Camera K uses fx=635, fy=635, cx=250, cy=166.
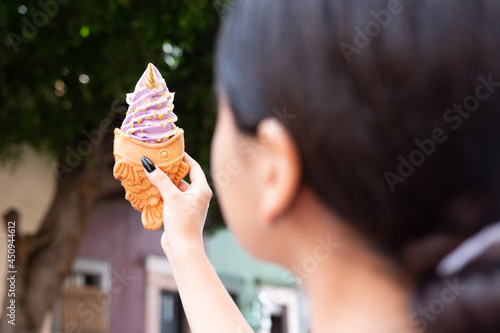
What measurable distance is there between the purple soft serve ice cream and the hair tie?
1.26m

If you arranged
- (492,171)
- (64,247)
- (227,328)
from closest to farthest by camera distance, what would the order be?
(492,171) → (227,328) → (64,247)

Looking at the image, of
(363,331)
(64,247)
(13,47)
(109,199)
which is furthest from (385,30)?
(109,199)

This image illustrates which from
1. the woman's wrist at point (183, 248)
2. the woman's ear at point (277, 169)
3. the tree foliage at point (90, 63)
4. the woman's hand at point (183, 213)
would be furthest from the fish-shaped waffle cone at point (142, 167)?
the tree foliage at point (90, 63)

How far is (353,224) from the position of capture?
2.66 feet

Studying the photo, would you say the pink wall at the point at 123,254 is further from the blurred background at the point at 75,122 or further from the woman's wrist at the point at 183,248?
the woman's wrist at the point at 183,248

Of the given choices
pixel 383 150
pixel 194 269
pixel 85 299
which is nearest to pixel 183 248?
pixel 194 269

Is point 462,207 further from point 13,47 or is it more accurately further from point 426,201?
point 13,47

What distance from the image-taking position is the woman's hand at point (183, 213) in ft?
4.13

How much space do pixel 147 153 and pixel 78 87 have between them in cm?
600

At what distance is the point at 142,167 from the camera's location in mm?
1815

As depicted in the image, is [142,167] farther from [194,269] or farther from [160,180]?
[194,269]

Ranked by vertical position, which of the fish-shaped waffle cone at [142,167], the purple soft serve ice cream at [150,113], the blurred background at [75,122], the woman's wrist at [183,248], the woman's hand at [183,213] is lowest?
the woman's wrist at [183,248]

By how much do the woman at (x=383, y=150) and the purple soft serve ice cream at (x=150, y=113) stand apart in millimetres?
1105

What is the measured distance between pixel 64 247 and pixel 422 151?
7.22 m
